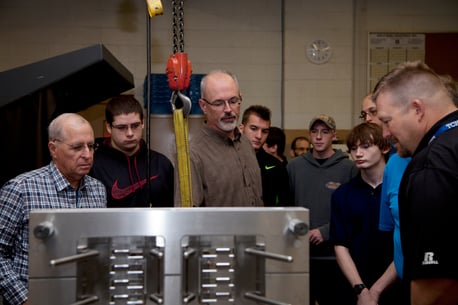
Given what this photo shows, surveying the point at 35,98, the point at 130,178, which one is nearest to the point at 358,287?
the point at 130,178

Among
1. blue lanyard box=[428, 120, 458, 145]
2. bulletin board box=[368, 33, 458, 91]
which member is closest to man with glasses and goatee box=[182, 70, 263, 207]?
blue lanyard box=[428, 120, 458, 145]

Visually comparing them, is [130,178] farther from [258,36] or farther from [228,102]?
[258,36]

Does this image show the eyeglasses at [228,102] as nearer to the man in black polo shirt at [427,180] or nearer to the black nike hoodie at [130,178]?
the black nike hoodie at [130,178]

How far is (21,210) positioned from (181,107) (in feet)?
2.34

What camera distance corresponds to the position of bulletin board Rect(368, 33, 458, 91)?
502cm

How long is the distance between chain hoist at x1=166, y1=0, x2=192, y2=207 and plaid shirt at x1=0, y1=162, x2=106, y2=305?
663 mm

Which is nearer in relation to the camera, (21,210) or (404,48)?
(21,210)

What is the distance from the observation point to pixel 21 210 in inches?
63.8

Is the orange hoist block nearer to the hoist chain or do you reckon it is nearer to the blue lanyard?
the hoist chain

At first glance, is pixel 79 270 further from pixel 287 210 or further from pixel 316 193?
pixel 316 193

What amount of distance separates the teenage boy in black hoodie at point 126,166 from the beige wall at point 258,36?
8.81ft

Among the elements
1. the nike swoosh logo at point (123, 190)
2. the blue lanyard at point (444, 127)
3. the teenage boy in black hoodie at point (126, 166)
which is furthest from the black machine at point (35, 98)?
the blue lanyard at point (444, 127)

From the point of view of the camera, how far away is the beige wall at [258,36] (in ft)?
16.0

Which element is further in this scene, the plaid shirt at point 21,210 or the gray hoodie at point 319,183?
the gray hoodie at point 319,183
